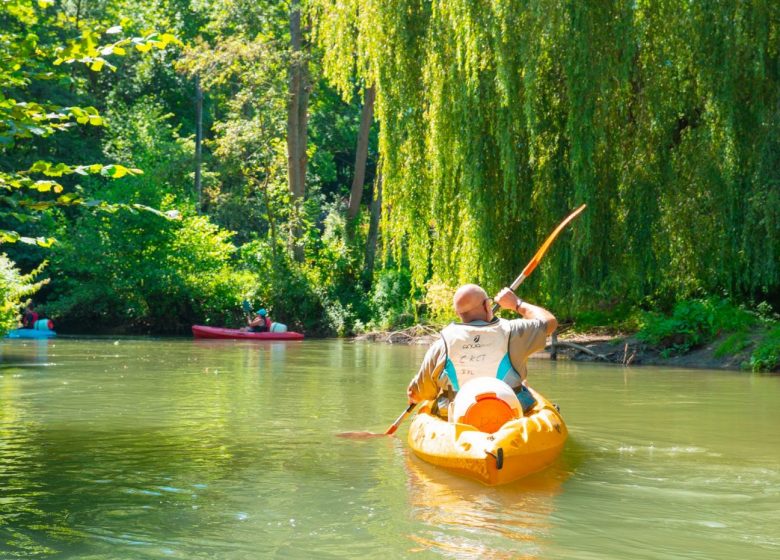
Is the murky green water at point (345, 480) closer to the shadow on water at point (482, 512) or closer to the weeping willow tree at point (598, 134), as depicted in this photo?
the shadow on water at point (482, 512)

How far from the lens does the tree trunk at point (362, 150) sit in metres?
29.4

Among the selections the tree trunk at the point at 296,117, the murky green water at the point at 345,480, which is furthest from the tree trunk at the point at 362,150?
the murky green water at the point at 345,480

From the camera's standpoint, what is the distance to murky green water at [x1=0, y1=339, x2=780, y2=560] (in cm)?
537

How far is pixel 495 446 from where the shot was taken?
677 centimetres

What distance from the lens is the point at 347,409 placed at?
37.7 ft

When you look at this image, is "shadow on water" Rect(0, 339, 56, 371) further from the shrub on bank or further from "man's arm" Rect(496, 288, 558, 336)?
"man's arm" Rect(496, 288, 558, 336)

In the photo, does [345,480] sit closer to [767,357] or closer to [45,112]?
[45,112]

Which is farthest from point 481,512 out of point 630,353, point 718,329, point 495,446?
point 630,353

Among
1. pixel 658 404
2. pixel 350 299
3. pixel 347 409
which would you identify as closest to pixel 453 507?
pixel 347 409

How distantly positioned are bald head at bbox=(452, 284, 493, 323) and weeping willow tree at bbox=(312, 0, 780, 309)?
9255 mm

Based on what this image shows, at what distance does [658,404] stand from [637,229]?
221 inches

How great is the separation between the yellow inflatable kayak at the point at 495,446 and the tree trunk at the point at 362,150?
863 inches

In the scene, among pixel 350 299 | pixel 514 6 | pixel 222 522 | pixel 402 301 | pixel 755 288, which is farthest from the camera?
pixel 350 299

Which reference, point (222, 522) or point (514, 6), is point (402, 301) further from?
point (222, 522)
